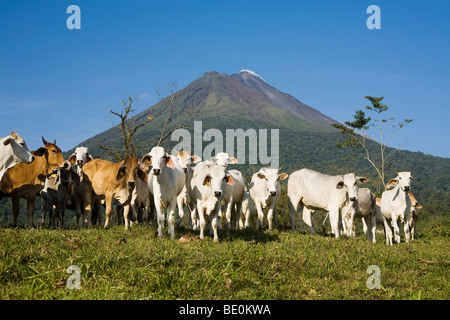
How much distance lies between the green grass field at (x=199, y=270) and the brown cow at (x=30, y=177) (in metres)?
2.94

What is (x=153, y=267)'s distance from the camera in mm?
6766

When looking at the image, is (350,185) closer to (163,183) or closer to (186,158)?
(186,158)

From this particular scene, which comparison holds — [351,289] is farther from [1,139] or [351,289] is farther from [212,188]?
[1,139]

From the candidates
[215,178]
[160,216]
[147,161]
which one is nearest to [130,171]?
[147,161]

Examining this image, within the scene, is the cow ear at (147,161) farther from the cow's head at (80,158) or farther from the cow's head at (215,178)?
the cow's head at (80,158)

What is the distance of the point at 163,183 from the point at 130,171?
3.81 ft

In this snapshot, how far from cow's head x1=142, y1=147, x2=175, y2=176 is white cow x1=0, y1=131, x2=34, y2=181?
10.1ft

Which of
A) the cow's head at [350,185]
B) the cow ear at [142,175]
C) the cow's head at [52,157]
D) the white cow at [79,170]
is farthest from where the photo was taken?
the white cow at [79,170]

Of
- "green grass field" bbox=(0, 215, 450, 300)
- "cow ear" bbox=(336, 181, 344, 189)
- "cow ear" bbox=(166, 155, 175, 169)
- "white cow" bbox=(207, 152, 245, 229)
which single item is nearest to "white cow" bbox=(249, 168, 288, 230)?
"white cow" bbox=(207, 152, 245, 229)

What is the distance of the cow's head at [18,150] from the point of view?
35.9ft

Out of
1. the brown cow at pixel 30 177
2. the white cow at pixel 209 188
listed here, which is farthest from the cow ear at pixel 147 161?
the brown cow at pixel 30 177

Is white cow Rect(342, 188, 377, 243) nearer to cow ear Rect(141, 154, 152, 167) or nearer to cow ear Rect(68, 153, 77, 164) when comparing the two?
cow ear Rect(141, 154, 152, 167)

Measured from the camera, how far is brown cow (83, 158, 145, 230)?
11898mm
